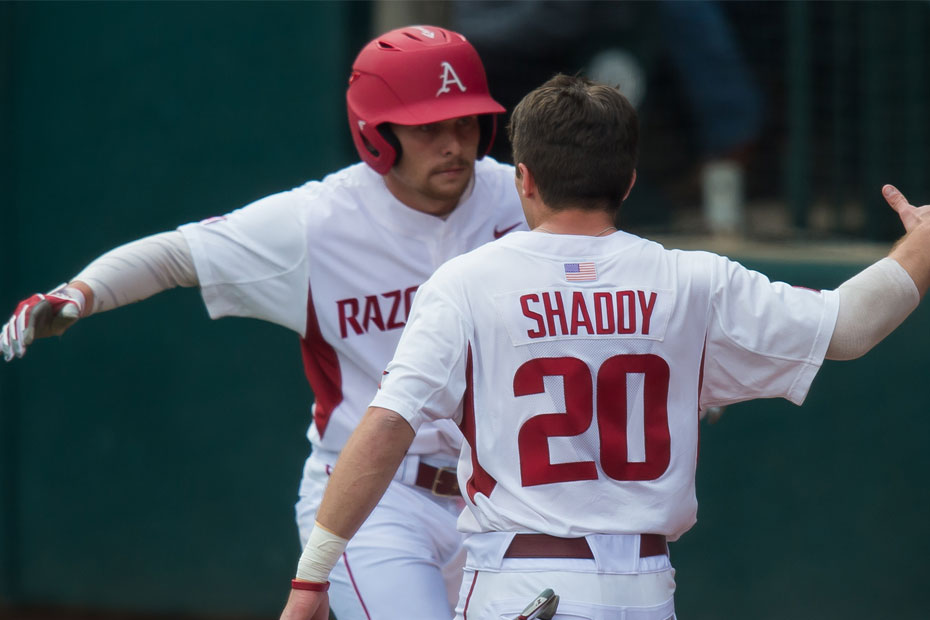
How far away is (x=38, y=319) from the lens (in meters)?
2.87

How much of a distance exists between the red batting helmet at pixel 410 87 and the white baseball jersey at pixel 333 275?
18 centimetres

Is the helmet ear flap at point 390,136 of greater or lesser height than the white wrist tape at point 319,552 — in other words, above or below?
above

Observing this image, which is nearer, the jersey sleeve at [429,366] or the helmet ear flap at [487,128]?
the jersey sleeve at [429,366]

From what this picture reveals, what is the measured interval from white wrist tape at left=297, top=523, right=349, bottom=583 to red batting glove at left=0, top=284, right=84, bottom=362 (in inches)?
37.4

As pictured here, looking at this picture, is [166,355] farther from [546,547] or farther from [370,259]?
[546,547]

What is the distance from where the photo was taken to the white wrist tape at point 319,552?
2.34m

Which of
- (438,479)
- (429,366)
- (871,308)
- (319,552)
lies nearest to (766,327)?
(871,308)

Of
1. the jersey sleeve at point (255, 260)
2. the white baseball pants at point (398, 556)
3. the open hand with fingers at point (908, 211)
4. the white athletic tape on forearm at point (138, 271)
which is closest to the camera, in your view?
the open hand with fingers at point (908, 211)

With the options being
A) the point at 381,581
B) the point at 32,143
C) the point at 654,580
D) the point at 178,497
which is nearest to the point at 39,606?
the point at 178,497

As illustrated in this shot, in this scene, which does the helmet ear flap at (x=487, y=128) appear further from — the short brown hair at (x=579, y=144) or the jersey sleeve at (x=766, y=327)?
the jersey sleeve at (x=766, y=327)

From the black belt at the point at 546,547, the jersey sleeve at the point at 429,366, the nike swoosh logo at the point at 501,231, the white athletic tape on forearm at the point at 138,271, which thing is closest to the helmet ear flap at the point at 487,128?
the nike swoosh logo at the point at 501,231

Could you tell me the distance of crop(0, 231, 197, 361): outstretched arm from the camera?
9.40 feet

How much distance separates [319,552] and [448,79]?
1.43m

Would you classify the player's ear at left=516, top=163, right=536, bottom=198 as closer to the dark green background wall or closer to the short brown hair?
the short brown hair
